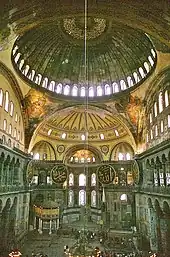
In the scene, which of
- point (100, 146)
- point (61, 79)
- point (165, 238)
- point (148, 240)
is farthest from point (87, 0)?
point (100, 146)

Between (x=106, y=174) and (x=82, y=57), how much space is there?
49.3 feet

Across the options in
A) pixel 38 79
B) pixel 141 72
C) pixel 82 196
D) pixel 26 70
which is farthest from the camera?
pixel 82 196

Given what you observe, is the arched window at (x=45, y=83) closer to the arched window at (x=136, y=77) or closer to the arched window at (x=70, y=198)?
the arched window at (x=136, y=77)

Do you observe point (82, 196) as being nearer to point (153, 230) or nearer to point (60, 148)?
point (60, 148)

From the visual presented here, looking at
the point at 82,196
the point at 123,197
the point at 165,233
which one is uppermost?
the point at 123,197

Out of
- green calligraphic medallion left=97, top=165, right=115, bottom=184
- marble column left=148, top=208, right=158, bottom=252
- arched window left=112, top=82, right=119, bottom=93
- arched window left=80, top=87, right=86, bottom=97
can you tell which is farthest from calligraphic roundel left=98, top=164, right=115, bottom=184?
arched window left=112, top=82, right=119, bottom=93

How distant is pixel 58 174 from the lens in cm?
3344

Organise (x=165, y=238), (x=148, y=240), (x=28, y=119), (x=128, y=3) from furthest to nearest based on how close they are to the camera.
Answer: (x=28, y=119) < (x=148, y=240) < (x=165, y=238) < (x=128, y=3)

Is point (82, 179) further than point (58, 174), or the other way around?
point (82, 179)

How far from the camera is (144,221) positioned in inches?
1036

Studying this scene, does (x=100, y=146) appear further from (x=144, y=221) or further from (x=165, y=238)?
(x=165, y=238)

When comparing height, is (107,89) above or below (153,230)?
above

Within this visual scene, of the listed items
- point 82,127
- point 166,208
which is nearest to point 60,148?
point 82,127

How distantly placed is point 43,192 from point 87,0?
25.7m
